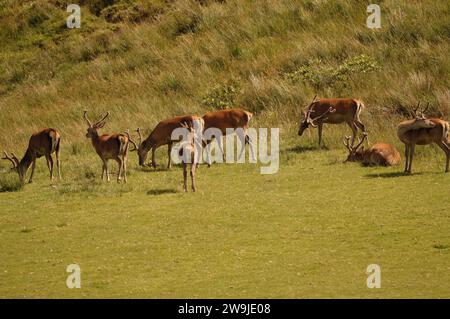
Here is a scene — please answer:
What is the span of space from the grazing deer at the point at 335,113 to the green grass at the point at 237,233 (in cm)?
120

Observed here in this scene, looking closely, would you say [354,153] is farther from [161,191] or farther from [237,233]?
[237,233]

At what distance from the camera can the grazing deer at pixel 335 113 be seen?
901 inches

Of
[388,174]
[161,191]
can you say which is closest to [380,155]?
[388,174]

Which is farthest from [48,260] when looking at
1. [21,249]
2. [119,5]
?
[119,5]

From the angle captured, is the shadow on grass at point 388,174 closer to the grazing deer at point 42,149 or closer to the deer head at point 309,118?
the deer head at point 309,118

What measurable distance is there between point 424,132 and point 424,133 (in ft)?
0.08

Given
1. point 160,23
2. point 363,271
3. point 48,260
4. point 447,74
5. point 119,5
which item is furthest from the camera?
point 119,5

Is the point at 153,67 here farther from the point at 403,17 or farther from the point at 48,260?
the point at 48,260

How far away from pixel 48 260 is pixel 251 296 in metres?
3.64

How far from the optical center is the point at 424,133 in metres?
19.3

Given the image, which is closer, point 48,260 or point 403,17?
point 48,260

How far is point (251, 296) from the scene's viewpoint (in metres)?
12.2

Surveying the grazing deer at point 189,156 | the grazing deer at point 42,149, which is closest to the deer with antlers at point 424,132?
the grazing deer at point 189,156
